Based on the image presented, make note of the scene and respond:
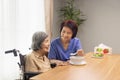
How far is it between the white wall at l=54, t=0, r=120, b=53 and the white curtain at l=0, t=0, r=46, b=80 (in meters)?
1.40

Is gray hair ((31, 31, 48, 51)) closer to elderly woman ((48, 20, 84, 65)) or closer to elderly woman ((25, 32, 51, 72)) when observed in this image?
elderly woman ((25, 32, 51, 72))

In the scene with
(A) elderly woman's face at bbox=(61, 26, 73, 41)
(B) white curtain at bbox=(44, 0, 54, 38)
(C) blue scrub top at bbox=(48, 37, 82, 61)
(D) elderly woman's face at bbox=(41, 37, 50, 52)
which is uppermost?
(B) white curtain at bbox=(44, 0, 54, 38)

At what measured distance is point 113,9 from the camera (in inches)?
184

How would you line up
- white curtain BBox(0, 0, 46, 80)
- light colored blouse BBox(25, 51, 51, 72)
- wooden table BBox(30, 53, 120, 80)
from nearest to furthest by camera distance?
wooden table BBox(30, 53, 120, 80) → light colored blouse BBox(25, 51, 51, 72) → white curtain BBox(0, 0, 46, 80)

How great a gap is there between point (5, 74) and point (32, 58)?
84cm

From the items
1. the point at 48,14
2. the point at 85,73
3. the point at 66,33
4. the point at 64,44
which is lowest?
the point at 85,73

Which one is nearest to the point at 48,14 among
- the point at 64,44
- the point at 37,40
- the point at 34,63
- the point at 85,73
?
the point at 64,44

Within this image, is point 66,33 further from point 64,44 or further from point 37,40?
point 37,40

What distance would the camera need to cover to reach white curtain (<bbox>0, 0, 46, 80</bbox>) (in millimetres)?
2699

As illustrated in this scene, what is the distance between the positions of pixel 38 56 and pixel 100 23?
2926 millimetres

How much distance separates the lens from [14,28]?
9.59 ft

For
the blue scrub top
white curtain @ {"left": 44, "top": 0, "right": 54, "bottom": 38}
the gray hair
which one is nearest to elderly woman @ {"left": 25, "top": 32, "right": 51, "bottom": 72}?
the gray hair

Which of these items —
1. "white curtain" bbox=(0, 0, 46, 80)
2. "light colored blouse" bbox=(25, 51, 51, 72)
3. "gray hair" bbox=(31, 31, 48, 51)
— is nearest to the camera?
"light colored blouse" bbox=(25, 51, 51, 72)

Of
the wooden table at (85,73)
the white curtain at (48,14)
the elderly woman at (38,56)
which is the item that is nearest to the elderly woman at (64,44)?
the elderly woman at (38,56)
